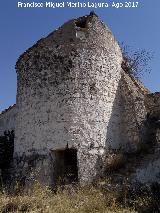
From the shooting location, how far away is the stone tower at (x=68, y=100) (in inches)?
504

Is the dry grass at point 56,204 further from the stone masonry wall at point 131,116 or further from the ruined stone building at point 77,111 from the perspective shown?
the stone masonry wall at point 131,116

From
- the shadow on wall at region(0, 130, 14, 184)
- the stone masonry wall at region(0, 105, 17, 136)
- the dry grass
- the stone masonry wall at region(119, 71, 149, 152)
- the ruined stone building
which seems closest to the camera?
the dry grass

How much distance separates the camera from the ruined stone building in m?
12.8

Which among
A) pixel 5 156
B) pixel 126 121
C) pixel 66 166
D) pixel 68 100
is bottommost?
pixel 66 166

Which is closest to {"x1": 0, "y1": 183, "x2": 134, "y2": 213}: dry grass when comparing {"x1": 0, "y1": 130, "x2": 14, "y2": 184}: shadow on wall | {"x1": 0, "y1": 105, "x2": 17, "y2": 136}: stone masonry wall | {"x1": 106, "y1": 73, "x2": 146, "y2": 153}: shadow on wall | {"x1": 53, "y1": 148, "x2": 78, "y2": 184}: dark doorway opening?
{"x1": 53, "y1": 148, "x2": 78, "y2": 184}: dark doorway opening

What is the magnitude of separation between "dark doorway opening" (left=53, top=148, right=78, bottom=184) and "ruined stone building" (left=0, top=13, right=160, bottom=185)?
0.11 feet

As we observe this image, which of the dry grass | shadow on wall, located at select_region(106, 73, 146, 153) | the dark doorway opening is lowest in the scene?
the dry grass

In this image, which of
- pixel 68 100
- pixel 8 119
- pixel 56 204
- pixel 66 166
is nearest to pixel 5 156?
pixel 66 166

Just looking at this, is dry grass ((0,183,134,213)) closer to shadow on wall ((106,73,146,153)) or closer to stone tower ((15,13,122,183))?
stone tower ((15,13,122,183))

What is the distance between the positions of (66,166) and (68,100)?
2.27 meters

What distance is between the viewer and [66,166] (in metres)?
13.5

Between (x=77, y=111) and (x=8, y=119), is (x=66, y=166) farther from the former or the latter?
(x=8, y=119)

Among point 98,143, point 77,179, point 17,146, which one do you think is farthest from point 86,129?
point 17,146

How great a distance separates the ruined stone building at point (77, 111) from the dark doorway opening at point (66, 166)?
33mm
